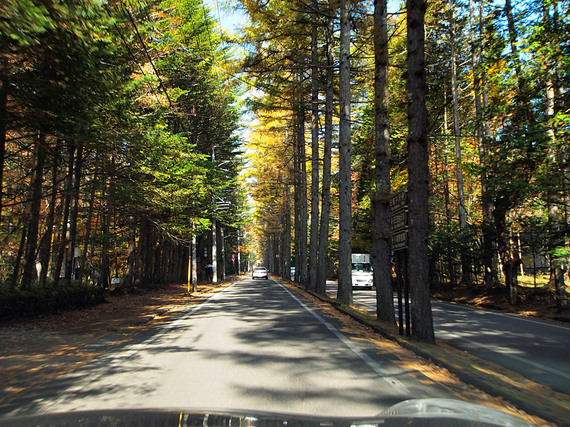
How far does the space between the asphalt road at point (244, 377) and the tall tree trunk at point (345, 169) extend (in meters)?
6.47

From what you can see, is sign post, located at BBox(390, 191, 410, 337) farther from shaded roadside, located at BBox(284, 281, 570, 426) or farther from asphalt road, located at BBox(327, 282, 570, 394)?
asphalt road, located at BBox(327, 282, 570, 394)

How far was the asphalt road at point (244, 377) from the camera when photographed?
470 cm

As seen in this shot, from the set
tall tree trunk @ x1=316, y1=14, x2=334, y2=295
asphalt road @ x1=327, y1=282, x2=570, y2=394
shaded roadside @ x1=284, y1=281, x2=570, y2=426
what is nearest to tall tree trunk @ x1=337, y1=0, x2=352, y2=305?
asphalt road @ x1=327, y1=282, x2=570, y2=394

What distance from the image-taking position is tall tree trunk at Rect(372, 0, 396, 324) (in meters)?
11.0

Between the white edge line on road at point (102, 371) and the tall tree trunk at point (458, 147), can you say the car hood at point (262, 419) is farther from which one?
the tall tree trunk at point (458, 147)

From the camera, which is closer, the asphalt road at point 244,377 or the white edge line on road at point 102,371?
the asphalt road at point 244,377

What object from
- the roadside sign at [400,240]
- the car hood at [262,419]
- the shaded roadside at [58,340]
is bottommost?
the shaded roadside at [58,340]

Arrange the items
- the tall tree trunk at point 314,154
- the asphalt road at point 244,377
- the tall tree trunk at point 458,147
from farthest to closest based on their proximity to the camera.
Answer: the tall tree trunk at point 314,154 → the tall tree trunk at point 458,147 → the asphalt road at point 244,377

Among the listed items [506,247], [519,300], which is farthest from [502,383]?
[506,247]

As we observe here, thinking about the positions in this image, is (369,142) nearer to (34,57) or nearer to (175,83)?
(175,83)

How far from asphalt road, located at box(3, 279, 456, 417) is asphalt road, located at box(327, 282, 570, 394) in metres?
2.02

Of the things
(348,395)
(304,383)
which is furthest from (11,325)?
(348,395)

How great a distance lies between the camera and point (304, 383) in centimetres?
555

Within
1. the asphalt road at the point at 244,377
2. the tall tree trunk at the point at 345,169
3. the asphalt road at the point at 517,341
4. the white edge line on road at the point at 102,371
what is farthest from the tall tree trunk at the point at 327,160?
the asphalt road at the point at 244,377
